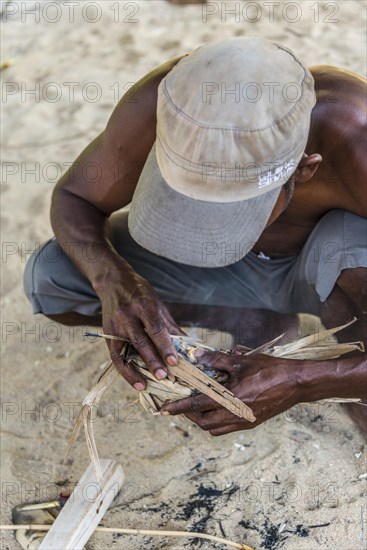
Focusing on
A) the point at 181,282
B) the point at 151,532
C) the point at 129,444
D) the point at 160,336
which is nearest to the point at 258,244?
the point at 181,282

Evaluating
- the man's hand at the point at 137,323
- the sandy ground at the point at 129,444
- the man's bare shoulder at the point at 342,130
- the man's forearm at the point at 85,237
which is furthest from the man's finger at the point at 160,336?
the man's bare shoulder at the point at 342,130

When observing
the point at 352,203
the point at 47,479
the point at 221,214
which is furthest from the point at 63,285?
the point at 352,203

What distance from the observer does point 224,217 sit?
1742 millimetres

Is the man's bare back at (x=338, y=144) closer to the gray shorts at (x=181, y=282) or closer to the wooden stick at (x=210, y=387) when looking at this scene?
the gray shorts at (x=181, y=282)

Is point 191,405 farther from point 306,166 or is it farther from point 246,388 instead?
point 306,166

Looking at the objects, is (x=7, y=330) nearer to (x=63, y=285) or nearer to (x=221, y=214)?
(x=63, y=285)

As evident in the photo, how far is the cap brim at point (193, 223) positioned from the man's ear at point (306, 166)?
0.11 metres

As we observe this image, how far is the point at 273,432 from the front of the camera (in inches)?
88.7

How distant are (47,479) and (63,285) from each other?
0.59m

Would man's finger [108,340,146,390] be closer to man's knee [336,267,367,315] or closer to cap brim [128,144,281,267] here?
cap brim [128,144,281,267]

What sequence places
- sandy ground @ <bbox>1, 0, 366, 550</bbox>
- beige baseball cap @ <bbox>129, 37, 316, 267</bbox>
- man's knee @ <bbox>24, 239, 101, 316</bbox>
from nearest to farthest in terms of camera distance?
beige baseball cap @ <bbox>129, 37, 316, 267</bbox> < sandy ground @ <bbox>1, 0, 366, 550</bbox> < man's knee @ <bbox>24, 239, 101, 316</bbox>

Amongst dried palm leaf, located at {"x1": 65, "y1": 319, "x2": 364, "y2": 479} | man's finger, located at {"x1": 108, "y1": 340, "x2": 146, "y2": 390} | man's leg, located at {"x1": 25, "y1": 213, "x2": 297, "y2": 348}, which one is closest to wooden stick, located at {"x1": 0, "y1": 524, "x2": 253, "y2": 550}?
dried palm leaf, located at {"x1": 65, "y1": 319, "x2": 364, "y2": 479}

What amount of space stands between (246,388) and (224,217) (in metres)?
0.42

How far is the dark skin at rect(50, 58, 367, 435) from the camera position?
1812 millimetres
